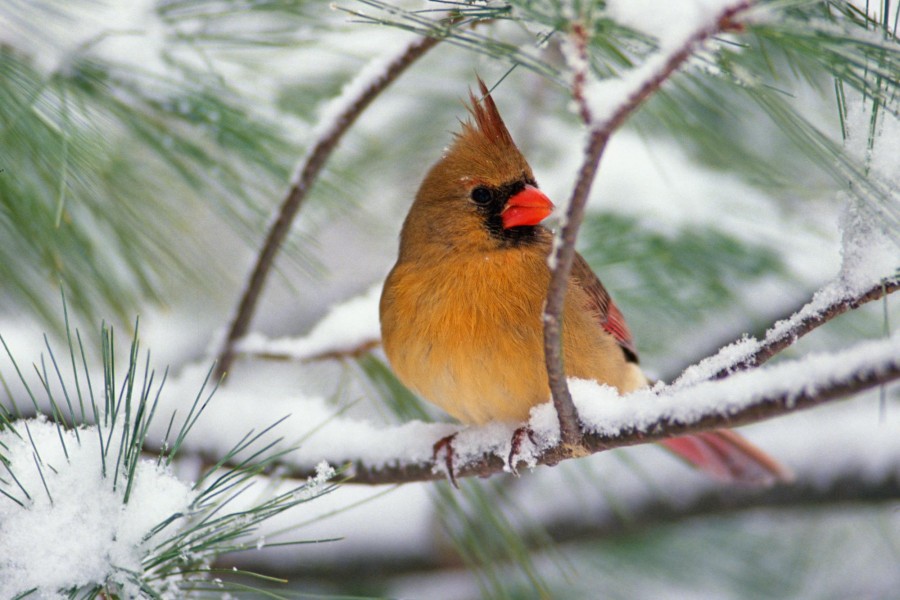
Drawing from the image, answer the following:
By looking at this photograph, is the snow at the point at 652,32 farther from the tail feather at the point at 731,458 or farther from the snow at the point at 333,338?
the tail feather at the point at 731,458

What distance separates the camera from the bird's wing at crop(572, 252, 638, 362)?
2082mm

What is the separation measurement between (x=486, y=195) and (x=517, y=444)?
0.67 meters

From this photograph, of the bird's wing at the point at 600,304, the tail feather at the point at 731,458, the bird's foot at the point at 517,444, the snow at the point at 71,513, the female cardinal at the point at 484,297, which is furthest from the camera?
the tail feather at the point at 731,458

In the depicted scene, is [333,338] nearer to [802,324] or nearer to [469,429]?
[469,429]

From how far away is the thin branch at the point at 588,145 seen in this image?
836 millimetres

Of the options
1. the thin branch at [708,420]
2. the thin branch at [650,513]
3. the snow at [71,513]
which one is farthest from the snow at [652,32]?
the thin branch at [650,513]

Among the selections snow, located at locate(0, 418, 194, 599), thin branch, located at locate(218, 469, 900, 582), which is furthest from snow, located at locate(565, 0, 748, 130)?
thin branch, located at locate(218, 469, 900, 582)

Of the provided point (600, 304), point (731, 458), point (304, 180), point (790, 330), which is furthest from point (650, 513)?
point (790, 330)

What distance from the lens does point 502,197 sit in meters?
2.03

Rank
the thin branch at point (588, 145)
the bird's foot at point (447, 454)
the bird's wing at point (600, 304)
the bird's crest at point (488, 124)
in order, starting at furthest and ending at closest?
the bird's wing at point (600, 304) < the bird's crest at point (488, 124) < the bird's foot at point (447, 454) < the thin branch at point (588, 145)

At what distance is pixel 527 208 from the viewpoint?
196cm

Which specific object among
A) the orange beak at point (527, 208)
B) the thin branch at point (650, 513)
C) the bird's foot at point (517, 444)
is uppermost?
the orange beak at point (527, 208)

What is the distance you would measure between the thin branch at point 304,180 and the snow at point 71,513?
874mm

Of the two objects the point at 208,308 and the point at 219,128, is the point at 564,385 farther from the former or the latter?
the point at 208,308
